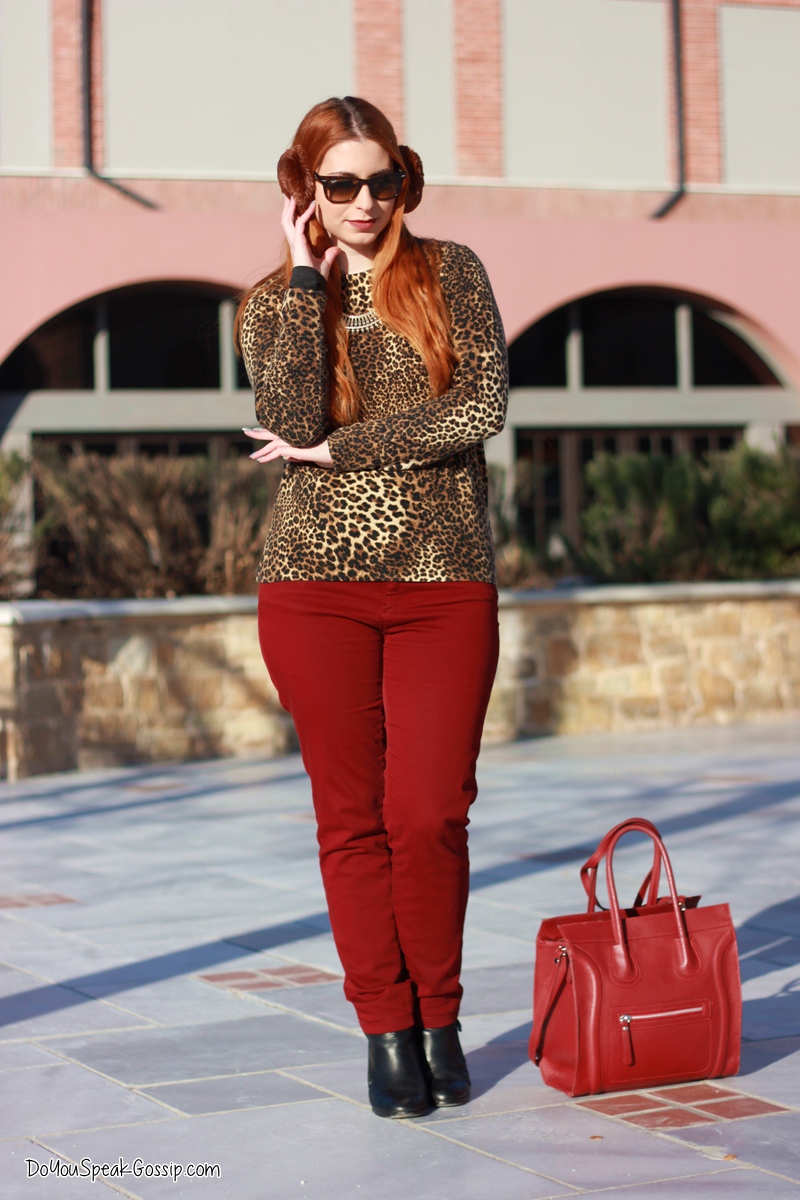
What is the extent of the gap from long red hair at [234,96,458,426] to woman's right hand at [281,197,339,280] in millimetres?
21

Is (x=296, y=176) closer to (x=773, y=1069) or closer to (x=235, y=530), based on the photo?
(x=773, y=1069)

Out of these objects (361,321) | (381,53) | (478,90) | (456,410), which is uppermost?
(381,53)

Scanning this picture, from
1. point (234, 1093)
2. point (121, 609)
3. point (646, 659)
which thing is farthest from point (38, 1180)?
point (646, 659)

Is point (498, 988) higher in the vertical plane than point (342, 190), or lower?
lower

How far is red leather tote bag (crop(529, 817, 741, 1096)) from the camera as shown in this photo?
322cm

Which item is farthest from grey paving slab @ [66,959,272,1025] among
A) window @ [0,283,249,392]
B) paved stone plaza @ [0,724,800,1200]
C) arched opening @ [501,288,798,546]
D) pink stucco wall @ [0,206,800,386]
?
arched opening @ [501,288,798,546]

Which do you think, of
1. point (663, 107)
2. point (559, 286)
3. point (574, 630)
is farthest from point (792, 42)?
point (574, 630)

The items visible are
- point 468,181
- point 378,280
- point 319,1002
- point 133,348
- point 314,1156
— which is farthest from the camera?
point 468,181

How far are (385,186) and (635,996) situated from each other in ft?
5.42

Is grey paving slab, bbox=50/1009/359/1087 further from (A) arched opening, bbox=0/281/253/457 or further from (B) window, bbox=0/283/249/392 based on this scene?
(B) window, bbox=0/283/249/392

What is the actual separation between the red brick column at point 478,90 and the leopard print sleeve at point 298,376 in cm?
1605

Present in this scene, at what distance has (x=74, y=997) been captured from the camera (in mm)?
4293

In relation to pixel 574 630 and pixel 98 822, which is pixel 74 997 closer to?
pixel 98 822

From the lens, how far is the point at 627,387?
1994 cm
